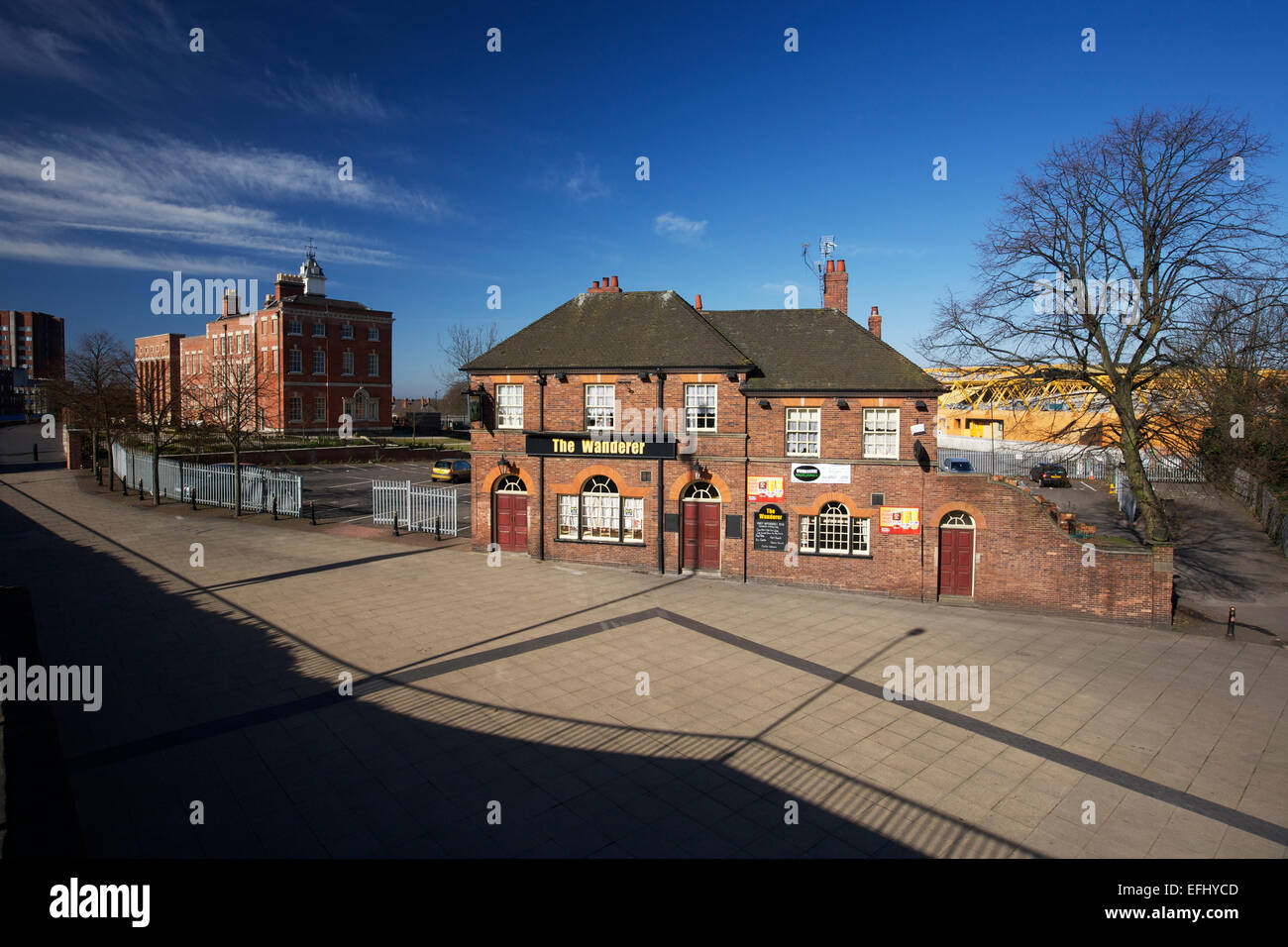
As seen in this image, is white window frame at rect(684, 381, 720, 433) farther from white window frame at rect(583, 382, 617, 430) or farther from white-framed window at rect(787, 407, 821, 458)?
white window frame at rect(583, 382, 617, 430)

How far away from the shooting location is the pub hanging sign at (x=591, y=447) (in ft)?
66.0

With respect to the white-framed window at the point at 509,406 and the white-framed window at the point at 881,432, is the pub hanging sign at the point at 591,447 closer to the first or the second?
the white-framed window at the point at 509,406

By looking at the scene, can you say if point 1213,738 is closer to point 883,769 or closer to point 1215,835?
point 1215,835

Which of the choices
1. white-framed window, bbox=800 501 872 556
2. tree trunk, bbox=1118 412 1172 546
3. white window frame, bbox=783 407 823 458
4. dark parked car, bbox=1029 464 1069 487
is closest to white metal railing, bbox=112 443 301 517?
white window frame, bbox=783 407 823 458

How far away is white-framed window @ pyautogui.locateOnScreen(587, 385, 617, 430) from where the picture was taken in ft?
68.7

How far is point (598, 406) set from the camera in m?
21.1

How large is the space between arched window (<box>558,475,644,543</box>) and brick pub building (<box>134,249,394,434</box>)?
146 ft

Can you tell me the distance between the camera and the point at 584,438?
823 inches

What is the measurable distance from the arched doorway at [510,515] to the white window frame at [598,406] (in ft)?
11.4

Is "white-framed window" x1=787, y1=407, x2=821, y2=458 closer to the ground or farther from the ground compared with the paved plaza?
farther from the ground

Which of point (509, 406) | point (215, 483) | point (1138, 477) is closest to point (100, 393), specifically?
point (215, 483)

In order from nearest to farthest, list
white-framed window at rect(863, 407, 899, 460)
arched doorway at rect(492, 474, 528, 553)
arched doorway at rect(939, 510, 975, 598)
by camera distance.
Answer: arched doorway at rect(939, 510, 975, 598) → white-framed window at rect(863, 407, 899, 460) → arched doorway at rect(492, 474, 528, 553)

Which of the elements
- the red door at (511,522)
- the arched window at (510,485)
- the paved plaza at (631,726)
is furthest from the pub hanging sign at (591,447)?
the paved plaza at (631,726)
